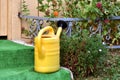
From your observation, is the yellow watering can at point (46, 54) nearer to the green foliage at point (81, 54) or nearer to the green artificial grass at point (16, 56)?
the green foliage at point (81, 54)

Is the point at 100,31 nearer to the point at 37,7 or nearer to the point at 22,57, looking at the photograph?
the point at 37,7

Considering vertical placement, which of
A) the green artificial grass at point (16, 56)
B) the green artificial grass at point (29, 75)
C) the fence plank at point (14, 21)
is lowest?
the green artificial grass at point (29, 75)

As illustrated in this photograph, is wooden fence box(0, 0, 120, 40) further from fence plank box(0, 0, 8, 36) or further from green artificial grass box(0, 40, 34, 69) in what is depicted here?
green artificial grass box(0, 40, 34, 69)

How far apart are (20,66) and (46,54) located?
444mm

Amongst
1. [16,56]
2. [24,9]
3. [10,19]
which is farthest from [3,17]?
[16,56]

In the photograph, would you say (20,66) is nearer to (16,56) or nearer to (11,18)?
(16,56)

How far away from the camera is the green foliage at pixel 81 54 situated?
3.33 metres

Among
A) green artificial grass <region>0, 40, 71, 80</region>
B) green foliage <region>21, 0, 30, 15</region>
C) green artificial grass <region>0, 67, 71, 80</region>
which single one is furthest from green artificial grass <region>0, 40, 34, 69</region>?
green foliage <region>21, 0, 30, 15</region>

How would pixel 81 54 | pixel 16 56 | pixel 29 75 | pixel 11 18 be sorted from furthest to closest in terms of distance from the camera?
pixel 11 18
pixel 16 56
pixel 81 54
pixel 29 75

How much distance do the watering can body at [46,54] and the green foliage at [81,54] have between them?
0.19 m

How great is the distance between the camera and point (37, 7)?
13.9ft


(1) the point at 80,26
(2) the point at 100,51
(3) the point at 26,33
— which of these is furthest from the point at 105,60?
(3) the point at 26,33

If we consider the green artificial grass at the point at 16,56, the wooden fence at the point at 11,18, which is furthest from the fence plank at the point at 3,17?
the green artificial grass at the point at 16,56

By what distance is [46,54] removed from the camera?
3.13 metres
